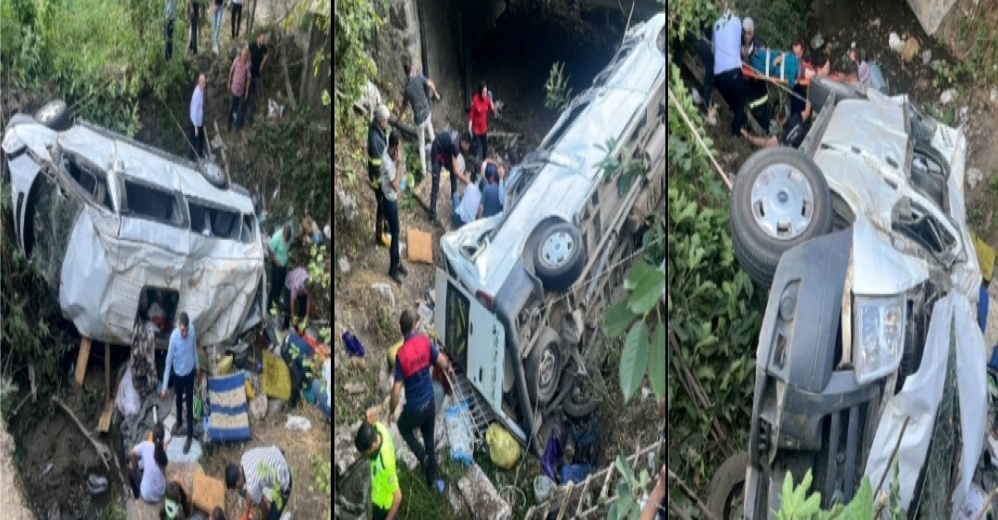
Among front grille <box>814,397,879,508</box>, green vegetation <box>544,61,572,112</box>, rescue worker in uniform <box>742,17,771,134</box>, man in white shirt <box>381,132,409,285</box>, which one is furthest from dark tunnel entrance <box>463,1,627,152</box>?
front grille <box>814,397,879,508</box>

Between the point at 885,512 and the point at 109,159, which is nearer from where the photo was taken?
the point at 885,512

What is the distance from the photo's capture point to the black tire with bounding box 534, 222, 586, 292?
5.08 meters

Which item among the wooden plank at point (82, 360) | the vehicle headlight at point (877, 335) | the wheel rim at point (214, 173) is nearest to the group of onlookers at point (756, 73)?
A: the vehicle headlight at point (877, 335)

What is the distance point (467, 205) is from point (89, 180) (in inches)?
60.9

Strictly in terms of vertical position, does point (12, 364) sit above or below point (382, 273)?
below

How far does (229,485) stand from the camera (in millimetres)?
5176

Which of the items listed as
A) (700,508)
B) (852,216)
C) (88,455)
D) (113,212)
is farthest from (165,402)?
(852,216)

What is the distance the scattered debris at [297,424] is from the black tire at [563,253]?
1.10 meters

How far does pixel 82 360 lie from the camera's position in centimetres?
523

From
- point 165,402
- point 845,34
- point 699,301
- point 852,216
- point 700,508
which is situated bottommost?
point 700,508

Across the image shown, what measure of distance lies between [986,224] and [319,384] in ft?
9.02

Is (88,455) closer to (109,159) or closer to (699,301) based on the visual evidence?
(109,159)

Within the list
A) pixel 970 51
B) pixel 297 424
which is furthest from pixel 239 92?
pixel 970 51

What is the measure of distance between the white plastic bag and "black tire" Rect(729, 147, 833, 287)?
50.0 inches
